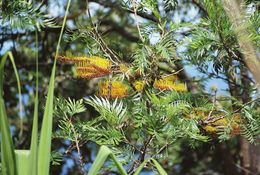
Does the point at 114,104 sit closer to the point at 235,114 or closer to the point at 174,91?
the point at 174,91

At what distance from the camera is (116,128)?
1767 millimetres

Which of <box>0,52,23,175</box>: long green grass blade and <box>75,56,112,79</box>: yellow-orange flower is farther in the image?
<box>75,56,112,79</box>: yellow-orange flower

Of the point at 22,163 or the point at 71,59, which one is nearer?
the point at 22,163

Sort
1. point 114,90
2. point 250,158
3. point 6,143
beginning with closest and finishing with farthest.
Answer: point 6,143 → point 114,90 → point 250,158

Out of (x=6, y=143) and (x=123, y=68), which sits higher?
(x=123, y=68)

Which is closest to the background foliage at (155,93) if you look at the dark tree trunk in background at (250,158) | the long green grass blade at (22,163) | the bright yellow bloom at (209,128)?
the bright yellow bloom at (209,128)

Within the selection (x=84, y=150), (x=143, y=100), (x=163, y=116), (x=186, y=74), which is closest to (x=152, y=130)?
(x=163, y=116)

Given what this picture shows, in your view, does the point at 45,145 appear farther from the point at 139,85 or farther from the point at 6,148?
the point at 139,85

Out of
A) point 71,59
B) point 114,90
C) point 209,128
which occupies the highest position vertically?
point 71,59

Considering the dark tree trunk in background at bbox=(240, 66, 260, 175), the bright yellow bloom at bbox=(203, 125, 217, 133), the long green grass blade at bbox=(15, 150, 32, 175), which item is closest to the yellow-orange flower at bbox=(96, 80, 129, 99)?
the bright yellow bloom at bbox=(203, 125, 217, 133)

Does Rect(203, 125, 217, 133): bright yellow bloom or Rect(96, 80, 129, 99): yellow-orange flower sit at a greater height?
Rect(96, 80, 129, 99): yellow-orange flower

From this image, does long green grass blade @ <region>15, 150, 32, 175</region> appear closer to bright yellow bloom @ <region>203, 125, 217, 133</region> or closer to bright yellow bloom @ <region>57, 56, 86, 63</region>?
bright yellow bloom @ <region>57, 56, 86, 63</region>

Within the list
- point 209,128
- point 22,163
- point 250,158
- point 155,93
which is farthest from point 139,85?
point 250,158

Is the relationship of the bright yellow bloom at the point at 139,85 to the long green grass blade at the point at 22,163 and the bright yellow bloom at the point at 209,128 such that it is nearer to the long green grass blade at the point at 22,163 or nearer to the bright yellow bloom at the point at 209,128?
the bright yellow bloom at the point at 209,128
